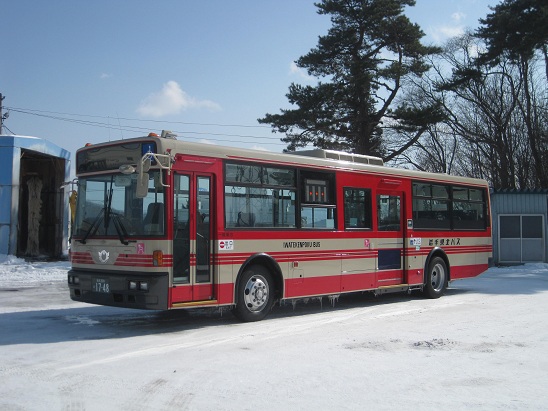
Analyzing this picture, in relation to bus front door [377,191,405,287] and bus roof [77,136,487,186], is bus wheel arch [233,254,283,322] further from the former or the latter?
bus front door [377,191,405,287]

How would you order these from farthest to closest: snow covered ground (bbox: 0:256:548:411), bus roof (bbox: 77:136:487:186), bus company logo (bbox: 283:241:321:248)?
bus company logo (bbox: 283:241:321:248), bus roof (bbox: 77:136:487:186), snow covered ground (bbox: 0:256:548:411)

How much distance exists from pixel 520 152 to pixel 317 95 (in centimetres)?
1970

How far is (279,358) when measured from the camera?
7820 millimetres

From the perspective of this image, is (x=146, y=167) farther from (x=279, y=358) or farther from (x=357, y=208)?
(x=357, y=208)

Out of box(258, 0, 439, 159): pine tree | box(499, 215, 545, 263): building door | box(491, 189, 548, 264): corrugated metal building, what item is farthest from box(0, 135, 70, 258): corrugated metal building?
box(499, 215, 545, 263): building door

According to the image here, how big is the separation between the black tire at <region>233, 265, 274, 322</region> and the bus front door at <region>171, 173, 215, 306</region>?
2.45 feet

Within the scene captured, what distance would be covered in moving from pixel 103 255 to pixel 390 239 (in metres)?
6.95

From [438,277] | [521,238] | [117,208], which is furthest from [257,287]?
[521,238]

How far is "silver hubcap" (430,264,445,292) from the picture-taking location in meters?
15.4

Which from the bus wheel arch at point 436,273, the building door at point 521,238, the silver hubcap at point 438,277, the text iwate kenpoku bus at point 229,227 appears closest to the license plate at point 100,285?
the text iwate kenpoku bus at point 229,227

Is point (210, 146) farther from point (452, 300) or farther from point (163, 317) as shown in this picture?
point (452, 300)

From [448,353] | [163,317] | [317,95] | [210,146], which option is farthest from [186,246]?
[317,95]

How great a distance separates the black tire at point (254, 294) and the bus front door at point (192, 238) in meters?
0.75

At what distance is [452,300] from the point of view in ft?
48.5
